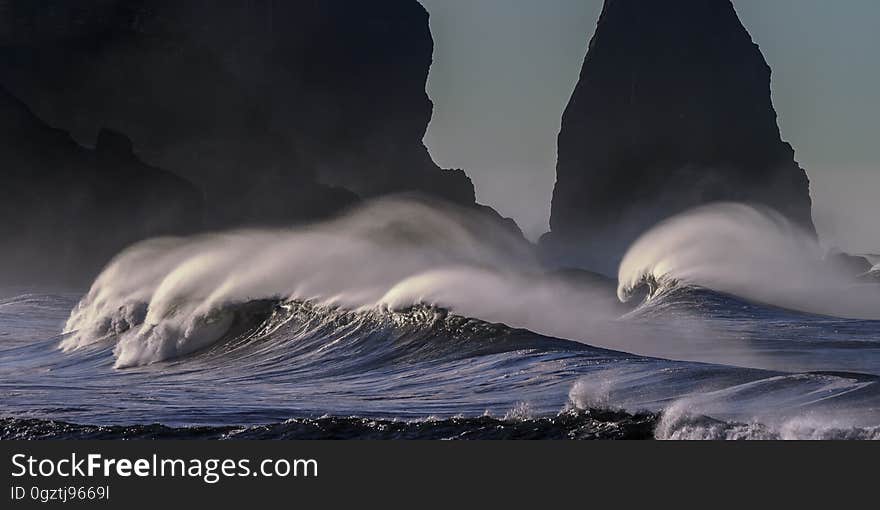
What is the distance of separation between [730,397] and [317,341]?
1035 centimetres

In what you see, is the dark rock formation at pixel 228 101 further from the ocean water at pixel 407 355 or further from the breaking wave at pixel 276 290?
the breaking wave at pixel 276 290

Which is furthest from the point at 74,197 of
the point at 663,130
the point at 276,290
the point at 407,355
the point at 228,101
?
the point at 407,355

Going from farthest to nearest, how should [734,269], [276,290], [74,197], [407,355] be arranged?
[74,197], [734,269], [276,290], [407,355]

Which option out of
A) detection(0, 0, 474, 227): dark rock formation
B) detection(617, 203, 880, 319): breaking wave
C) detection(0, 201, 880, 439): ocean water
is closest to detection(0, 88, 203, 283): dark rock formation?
detection(0, 0, 474, 227): dark rock formation

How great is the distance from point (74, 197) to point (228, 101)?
47.4 feet

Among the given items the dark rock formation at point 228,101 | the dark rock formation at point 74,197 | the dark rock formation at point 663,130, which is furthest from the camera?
the dark rock formation at point 663,130

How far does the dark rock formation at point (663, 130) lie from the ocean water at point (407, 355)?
276ft

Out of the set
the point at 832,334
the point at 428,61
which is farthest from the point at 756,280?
the point at 428,61

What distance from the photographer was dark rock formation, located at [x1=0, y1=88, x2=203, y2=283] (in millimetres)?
90062

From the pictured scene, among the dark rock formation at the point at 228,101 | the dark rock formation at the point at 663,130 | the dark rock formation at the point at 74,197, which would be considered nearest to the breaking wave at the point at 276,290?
the dark rock formation at the point at 74,197

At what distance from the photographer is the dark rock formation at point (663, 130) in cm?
12875

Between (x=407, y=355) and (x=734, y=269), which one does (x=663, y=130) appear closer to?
(x=734, y=269)

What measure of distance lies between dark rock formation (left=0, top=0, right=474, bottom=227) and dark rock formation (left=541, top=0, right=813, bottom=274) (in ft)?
59.1

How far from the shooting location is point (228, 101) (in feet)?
339
